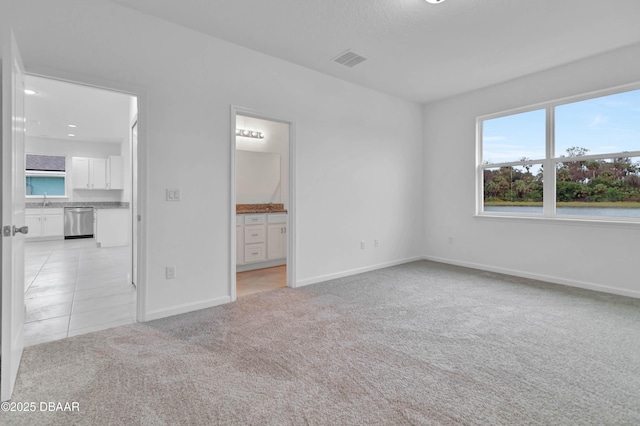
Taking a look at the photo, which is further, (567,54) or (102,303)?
(567,54)

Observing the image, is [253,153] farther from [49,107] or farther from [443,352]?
[443,352]

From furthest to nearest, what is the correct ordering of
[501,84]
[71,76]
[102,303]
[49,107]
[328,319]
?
1. [49,107]
2. [501,84]
3. [102,303]
4. [328,319]
5. [71,76]

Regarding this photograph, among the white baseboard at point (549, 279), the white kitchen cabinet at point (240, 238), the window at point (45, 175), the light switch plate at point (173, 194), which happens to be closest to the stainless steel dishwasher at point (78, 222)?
the window at point (45, 175)

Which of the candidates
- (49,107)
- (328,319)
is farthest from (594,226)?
(49,107)

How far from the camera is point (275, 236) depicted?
513 cm

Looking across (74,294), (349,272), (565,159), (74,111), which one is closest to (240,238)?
(349,272)

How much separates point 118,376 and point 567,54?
16.9 feet

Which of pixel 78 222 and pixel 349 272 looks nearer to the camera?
pixel 349 272

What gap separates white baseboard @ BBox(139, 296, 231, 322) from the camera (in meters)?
2.82

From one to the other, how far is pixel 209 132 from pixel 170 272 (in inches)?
54.8

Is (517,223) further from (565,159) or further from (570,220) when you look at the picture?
(565,159)

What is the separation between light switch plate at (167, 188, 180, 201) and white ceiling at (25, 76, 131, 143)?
1.77 meters

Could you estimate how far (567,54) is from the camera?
11.7ft

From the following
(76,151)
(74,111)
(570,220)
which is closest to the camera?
(570,220)
